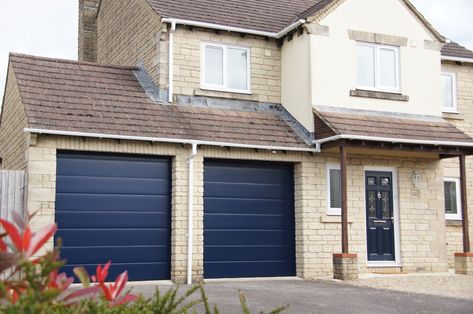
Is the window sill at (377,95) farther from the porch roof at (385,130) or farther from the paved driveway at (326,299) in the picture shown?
the paved driveway at (326,299)

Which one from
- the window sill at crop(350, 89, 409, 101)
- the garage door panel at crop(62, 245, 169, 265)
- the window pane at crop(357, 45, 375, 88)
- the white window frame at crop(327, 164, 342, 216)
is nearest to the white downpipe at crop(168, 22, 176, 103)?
the garage door panel at crop(62, 245, 169, 265)

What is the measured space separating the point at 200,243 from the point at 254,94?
432cm

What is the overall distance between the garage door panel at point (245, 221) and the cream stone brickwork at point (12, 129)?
429cm

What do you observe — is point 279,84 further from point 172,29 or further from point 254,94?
point 172,29

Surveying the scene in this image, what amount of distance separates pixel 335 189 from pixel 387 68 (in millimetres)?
3561

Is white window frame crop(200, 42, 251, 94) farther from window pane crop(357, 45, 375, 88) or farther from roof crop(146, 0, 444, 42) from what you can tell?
window pane crop(357, 45, 375, 88)

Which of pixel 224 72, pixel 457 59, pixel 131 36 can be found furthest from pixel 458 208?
pixel 131 36

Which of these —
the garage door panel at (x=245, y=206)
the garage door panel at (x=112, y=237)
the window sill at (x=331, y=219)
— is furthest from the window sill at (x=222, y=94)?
the garage door panel at (x=112, y=237)

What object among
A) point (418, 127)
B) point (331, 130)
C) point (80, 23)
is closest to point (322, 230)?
point (331, 130)

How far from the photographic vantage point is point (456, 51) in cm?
2002

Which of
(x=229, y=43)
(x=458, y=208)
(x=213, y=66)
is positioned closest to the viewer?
(x=213, y=66)

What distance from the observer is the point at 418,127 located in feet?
53.6

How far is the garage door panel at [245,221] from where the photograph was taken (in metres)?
15.0

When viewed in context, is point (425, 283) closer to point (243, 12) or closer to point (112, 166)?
point (112, 166)
